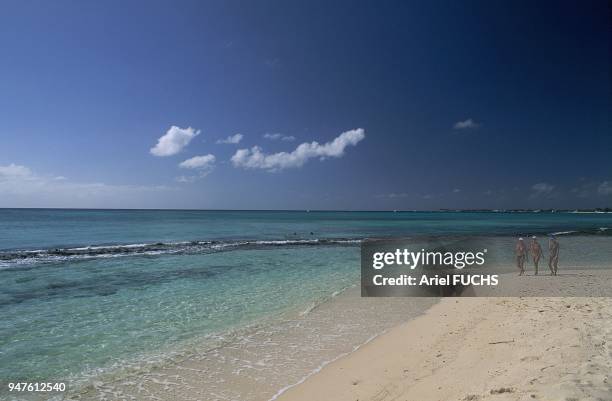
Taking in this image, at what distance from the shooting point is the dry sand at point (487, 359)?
4.43 metres

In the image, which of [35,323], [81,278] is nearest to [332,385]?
[35,323]

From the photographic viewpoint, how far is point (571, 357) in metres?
5.12

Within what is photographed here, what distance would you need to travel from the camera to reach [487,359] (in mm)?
5926

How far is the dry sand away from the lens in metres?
4.43

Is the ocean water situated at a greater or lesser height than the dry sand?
lesser

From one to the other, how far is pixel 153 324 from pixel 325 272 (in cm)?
972

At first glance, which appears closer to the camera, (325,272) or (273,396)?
(273,396)

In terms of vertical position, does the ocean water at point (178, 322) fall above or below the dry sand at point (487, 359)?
below

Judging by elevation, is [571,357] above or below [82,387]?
above

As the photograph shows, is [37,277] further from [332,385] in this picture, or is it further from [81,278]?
[332,385]

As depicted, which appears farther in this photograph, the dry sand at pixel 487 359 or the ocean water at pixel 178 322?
the ocean water at pixel 178 322

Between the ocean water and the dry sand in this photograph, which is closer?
the dry sand

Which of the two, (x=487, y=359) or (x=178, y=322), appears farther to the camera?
(x=178, y=322)

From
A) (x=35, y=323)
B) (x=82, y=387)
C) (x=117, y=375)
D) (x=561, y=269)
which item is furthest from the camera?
(x=561, y=269)
